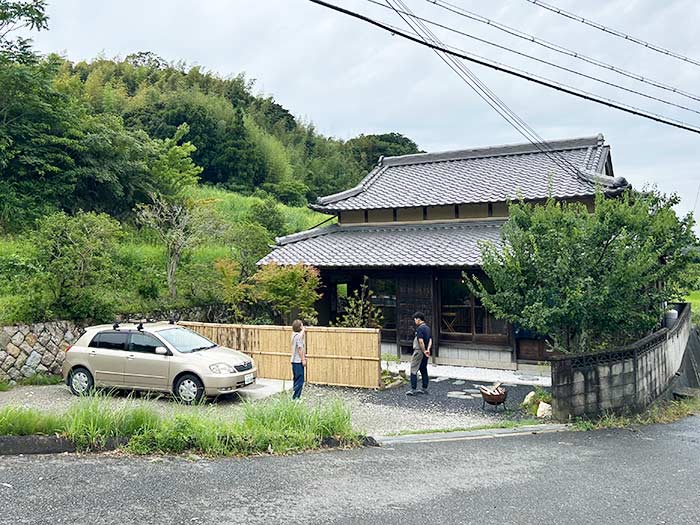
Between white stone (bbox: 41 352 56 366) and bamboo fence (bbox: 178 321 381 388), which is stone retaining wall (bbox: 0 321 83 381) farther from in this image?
bamboo fence (bbox: 178 321 381 388)

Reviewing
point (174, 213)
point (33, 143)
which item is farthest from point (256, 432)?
point (33, 143)

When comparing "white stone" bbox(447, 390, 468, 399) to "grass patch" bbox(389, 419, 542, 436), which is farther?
"white stone" bbox(447, 390, 468, 399)

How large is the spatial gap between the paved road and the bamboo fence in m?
4.27

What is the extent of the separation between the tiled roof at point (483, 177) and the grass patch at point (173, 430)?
11.2 m

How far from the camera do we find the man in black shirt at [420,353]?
11227 millimetres

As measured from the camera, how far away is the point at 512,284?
10711 millimetres

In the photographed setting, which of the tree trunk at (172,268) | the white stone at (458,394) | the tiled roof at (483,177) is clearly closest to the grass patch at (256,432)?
the white stone at (458,394)

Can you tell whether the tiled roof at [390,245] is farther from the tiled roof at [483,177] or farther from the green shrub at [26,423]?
the green shrub at [26,423]

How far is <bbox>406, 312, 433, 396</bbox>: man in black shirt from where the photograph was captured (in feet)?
36.8

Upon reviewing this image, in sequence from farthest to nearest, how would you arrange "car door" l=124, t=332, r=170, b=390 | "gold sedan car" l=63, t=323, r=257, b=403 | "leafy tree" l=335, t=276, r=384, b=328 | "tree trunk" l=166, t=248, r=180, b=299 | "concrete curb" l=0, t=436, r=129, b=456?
1. "tree trunk" l=166, t=248, r=180, b=299
2. "leafy tree" l=335, t=276, r=384, b=328
3. "car door" l=124, t=332, r=170, b=390
4. "gold sedan car" l=63, t=323, r=257, b=403
5. "concrete curb" l=0, t=436, r=129, b=456

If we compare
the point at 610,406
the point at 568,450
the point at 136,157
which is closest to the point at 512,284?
the point at 610,406

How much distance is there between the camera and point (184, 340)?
11297 mm

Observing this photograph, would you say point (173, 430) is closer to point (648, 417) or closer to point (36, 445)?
point (36, 445)

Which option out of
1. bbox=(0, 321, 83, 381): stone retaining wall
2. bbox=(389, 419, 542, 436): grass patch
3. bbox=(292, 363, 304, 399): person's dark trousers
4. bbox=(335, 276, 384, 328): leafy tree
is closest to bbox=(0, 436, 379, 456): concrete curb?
bbox=(292, 363, 304, 399): person's dark trousers
